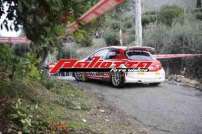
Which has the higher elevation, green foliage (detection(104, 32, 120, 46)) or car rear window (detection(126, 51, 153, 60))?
green foliage (detection(104, 32, 120, 46))

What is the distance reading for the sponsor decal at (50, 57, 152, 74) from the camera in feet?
55.3

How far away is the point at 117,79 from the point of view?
666 inches

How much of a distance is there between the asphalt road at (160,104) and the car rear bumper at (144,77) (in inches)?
10.5

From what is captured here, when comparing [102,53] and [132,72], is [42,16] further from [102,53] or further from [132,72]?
[102,53]

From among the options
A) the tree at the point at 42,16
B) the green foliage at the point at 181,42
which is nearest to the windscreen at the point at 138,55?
the green foliage at the point at 181,42

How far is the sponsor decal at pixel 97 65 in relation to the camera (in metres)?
16.8

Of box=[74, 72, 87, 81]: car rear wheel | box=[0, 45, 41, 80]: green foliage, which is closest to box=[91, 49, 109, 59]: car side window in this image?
box=[74, 72, 87, 81]: car rear wheel

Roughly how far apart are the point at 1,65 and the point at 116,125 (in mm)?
2708

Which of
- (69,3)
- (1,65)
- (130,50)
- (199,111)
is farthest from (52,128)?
(130,50)

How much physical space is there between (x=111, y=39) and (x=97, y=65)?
16159 millimetres

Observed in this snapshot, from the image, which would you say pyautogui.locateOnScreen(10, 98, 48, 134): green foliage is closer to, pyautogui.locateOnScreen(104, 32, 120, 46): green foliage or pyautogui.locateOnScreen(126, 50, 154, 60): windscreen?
pyautogui.locateOnScreen(126, 50, 154, 60): windscreen

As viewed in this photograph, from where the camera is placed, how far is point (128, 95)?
1491 cm

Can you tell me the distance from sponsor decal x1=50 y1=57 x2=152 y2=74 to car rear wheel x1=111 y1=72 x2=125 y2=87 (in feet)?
0.76

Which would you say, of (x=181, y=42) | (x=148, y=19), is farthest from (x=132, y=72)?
(x=148, y=19)
